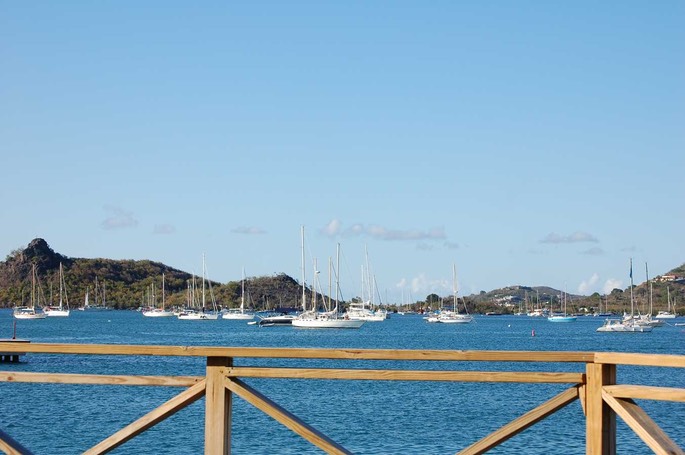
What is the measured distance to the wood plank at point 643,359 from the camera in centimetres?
586

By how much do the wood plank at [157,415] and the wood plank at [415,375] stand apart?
265 millimetres

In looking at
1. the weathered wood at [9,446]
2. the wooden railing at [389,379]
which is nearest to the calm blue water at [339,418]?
the weathered wood at [9,446]

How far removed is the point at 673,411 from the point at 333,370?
104 ft

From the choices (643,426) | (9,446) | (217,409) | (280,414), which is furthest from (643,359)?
(9,446)

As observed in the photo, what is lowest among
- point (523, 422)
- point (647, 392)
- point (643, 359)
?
point (523, 422)

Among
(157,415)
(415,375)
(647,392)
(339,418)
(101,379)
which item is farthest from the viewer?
(339,418)

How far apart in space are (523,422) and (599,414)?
0.49 m

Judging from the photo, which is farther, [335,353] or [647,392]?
[335,353]

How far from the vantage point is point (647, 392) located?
597 centimetres

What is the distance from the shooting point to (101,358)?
7331 cm

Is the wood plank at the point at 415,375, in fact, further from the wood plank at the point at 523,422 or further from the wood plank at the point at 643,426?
the wood plank at the point at 643,426

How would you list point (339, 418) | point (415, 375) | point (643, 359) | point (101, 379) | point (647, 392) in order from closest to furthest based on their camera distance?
point (647, 392) < point (643, 359) < point (415, 375) < point (101, 379) < point (339, 418)

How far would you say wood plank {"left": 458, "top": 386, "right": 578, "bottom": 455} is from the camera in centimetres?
629

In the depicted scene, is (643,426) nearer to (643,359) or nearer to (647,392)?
(647,392)
